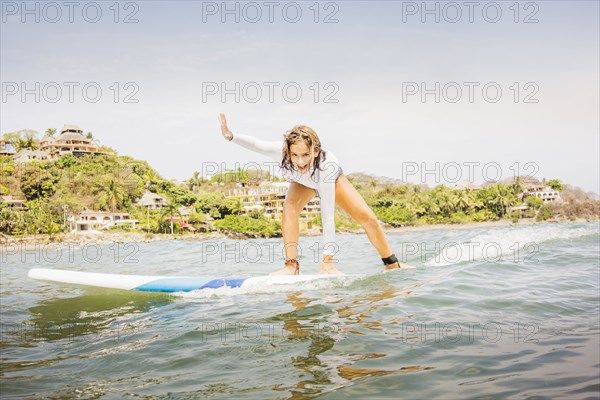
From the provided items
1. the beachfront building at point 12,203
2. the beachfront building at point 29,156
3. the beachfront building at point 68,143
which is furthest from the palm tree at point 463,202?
the beachfront building at point 29,156

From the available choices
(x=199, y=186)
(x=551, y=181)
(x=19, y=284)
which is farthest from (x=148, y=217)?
(x=551, y=181)

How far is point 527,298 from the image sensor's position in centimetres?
441

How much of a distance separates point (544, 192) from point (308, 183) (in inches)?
4059

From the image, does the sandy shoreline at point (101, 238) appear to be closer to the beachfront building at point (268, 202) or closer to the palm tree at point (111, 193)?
the beachfront building at point (268, 202)

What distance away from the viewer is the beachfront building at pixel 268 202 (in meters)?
73.9

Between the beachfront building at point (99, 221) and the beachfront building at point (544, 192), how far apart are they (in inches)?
2934

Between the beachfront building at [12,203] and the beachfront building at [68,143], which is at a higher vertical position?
the beachfront building at [68,143]

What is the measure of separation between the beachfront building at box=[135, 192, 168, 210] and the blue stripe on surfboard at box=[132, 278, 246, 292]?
64.5m

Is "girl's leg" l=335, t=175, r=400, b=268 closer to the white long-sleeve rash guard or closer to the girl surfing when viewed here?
the girl surfing

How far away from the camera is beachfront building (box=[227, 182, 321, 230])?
7394cm

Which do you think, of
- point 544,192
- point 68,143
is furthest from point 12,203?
point 544,192

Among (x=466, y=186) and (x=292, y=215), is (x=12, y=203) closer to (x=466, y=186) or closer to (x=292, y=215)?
(x=292, y=215)

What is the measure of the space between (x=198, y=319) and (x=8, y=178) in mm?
75001

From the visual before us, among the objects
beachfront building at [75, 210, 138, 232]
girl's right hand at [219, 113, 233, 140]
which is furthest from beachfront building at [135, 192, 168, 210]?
girl's right hand at [219, 113, 233, 140]
